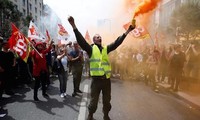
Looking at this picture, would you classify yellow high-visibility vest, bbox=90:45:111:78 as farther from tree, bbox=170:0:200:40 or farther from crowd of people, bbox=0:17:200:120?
tree, bbox=170:0:200:40

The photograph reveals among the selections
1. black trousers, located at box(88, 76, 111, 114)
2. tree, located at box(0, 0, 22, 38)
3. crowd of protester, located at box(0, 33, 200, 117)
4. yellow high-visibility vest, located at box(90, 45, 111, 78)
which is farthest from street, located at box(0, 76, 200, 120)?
tree, located at box(0, 0, 22, 38)

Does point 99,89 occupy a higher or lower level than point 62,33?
lower

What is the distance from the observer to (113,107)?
7.46 m

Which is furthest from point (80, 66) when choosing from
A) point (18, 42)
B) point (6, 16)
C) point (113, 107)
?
point (6, 16)

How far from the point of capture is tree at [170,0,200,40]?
26.2 metres

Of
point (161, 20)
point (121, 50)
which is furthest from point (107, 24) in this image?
point (161, 20)

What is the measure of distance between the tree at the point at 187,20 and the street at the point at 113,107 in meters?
18.2

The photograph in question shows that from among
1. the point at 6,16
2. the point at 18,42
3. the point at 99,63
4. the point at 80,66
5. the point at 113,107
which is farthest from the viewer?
the point at 6,16

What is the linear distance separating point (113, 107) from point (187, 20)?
21454 millimetres

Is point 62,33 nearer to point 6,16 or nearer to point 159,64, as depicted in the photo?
point 159,64

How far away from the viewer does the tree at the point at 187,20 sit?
26.2 m

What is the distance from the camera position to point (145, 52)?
1453 centimetres

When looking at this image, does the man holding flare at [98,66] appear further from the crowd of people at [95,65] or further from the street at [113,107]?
the street at [113,107]

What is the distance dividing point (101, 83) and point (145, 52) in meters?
9.24
